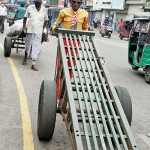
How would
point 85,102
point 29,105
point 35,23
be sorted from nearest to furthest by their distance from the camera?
point 85,102 → point 29,105 → point 35,23

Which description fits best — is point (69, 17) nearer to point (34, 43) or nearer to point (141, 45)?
point (34, 43)

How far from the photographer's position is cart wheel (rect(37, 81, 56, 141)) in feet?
13.9

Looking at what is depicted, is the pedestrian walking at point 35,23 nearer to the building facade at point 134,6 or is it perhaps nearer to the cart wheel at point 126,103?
the cart wheel at point 126,103

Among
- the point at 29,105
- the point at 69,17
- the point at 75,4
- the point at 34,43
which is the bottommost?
the point at 29,105

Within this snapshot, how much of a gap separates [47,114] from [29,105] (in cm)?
184

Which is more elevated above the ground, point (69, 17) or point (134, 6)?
point (69, 17)

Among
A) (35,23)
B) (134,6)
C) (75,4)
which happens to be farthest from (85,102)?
(134,6)

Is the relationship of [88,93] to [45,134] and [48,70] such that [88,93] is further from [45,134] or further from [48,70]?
[48,70]

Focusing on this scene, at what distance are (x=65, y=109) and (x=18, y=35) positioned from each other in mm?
6204

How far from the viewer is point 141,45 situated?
35.1ft

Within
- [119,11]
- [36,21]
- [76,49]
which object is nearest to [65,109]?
[76,49]

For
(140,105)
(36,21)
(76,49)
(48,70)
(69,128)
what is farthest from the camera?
(48,70)

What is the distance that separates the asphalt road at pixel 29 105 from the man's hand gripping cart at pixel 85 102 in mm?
261

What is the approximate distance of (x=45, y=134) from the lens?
4.36m
